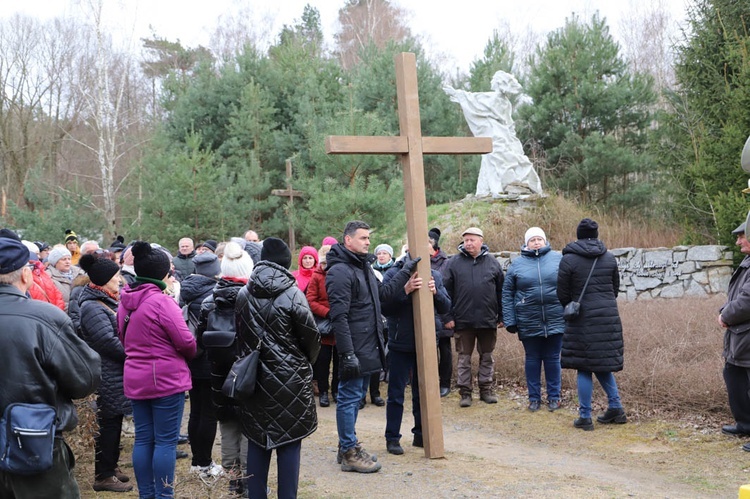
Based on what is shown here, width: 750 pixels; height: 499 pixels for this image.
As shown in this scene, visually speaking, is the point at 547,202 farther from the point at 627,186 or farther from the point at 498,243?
the point at 627,186

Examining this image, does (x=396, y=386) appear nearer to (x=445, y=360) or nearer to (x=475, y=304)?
(x=475, y=304)

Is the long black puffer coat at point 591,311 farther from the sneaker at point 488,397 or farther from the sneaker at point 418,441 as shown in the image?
the sneaker at point 418,441

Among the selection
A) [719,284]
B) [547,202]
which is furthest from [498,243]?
[719,284]

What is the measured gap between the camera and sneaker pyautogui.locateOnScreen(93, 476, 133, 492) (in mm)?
5145

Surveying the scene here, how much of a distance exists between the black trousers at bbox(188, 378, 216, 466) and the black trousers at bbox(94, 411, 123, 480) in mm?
541

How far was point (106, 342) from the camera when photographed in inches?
196

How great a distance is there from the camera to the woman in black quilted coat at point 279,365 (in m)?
3.98

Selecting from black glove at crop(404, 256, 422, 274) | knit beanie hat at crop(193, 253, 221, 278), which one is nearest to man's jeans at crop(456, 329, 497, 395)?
black glove at crop(404, 256, 422, 274)

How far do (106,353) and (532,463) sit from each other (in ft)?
11.1

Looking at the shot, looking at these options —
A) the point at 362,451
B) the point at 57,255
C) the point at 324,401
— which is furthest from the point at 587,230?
the point at 57,255

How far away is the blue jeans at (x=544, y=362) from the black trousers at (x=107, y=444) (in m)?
4.19

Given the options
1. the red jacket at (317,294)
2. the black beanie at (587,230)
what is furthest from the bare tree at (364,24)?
the black beanie at (587,230)

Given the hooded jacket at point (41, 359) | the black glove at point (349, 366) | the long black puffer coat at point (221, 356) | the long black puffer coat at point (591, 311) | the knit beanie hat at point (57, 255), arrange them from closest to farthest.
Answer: the hooded jacket at point (41, 359), the long black puffer coat at point (221, 356), the black glove at point (349, 366), the long black puffer coat at point (591, 311), the knit beanie hat at point (57, 255)

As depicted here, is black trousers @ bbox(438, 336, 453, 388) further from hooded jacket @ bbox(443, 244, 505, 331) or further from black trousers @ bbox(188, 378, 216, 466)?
black trousers @ bbox(188, 378, 216, 466)
